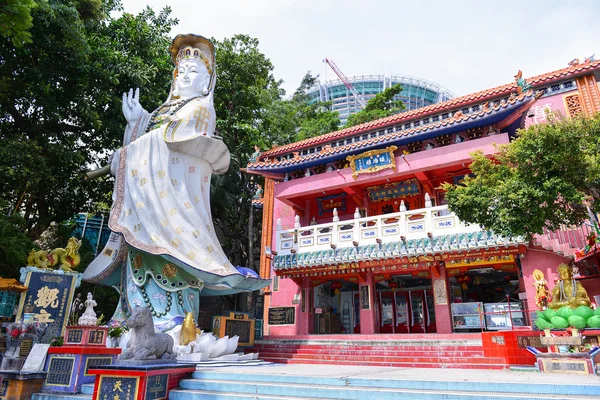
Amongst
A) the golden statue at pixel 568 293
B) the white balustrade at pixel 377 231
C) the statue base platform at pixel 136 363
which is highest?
the white balustrade at pixel 377 231

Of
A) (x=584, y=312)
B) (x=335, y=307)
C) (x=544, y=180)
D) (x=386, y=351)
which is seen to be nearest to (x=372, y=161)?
(x=335, y=307)

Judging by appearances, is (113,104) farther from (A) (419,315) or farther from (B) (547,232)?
(B) (547,232)

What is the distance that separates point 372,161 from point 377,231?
8.77ft

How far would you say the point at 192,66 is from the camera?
12578 millimetres

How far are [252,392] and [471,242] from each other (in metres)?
8.00

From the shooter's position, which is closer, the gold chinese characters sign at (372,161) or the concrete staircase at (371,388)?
the concrete staircase at (371,388)

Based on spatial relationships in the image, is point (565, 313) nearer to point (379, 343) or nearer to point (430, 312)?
point (379, 343)

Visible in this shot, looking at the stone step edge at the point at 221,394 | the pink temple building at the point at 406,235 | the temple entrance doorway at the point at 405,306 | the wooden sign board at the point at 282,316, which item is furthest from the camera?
the temple entrance doorway at the point at 405,306

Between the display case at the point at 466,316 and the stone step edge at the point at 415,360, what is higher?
the display case at the point at 466,316

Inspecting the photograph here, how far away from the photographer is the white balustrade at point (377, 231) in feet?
38.8

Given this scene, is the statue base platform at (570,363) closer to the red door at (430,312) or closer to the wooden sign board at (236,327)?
the wooden sign board at (236,327)

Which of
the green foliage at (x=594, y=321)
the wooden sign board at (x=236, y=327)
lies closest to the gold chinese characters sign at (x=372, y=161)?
the wooden sign board at (x=236, y=327)

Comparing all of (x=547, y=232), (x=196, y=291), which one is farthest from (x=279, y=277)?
(x=547, y=232)

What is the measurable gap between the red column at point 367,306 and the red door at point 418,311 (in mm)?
2420
